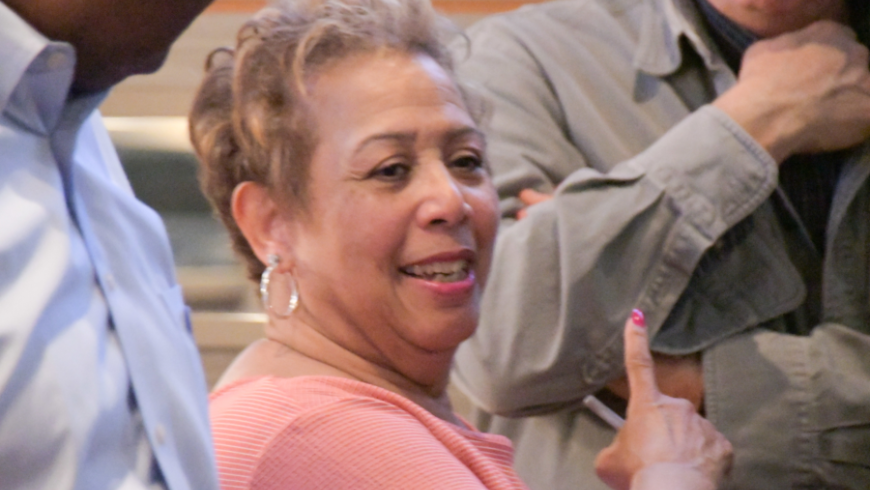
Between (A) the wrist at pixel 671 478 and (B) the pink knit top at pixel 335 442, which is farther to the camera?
(A) the wrist at pixel 671 478

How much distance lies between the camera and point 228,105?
1.41m

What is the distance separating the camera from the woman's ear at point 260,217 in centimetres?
139

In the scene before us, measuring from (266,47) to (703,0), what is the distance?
72 cm

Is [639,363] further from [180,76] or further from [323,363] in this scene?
[180,76]

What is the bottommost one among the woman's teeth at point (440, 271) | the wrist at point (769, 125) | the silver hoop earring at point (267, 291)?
the silver hoop earring at point (267, 291)

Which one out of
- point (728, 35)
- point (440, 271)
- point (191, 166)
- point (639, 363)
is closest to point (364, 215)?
point (440, 271)

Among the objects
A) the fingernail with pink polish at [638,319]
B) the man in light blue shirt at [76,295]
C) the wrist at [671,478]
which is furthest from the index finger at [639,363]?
the man in light blue shirt at [76,295]

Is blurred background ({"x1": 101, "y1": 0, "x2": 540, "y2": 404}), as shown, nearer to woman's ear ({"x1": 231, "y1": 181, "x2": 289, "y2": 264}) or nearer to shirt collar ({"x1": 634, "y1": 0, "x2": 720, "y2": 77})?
shirt collar ({"x1": 634, "y1": 0, "x2": 720, "y2": 77})

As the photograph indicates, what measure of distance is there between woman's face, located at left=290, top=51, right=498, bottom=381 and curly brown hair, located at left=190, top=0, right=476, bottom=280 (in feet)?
0.08

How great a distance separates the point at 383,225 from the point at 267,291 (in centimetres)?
22

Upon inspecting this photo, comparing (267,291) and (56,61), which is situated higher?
(56,61)

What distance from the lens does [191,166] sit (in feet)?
11.1

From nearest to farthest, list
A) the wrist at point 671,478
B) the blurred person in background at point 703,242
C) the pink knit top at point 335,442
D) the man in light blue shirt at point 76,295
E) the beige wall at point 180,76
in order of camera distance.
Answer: the man in light blue shirt at point 76,295 < the pink knit top at point 335,442 < the wrist at point 671,478 < the blurred person in background at point 703,242 < the beige wall at point 180,76

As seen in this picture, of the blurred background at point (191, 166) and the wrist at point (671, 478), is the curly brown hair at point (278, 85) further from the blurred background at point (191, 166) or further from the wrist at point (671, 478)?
the blurred background at point (191, 166)
